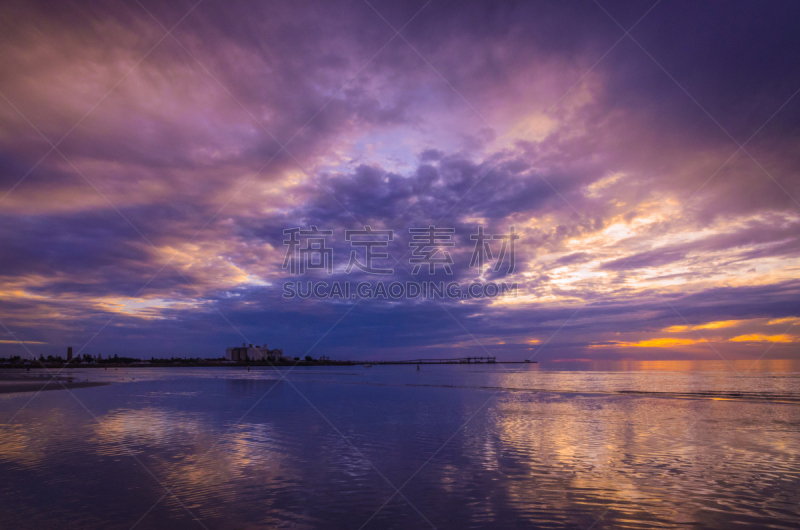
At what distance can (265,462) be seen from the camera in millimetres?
16719

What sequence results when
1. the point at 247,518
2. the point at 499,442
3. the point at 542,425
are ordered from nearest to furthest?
1. the point at 247,518
2. the point at 499,442
3. the point at 542,425

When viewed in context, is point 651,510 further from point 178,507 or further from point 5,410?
point 5,410

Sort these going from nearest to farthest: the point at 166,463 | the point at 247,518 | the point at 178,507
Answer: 1. the point at 247,518
2. the point at 178,507
3. the point at 166,463

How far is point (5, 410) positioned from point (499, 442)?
114ft

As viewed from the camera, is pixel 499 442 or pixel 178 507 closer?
pixel 178 507

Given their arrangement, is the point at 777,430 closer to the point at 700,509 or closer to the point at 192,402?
the point at 700,509

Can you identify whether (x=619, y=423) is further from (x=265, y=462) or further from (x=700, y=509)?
(x=265, y=462)

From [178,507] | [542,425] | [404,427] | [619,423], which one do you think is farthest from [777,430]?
[178,507]

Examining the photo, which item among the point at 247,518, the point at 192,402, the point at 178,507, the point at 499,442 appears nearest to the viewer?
the point at 247,518

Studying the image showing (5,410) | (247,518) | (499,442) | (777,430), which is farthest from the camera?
(5,410)

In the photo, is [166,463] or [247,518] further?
[166,463]

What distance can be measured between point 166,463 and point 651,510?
54.2ft

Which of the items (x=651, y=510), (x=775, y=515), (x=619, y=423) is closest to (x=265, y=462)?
(x=651, y=510)

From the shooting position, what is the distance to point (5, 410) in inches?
1225
